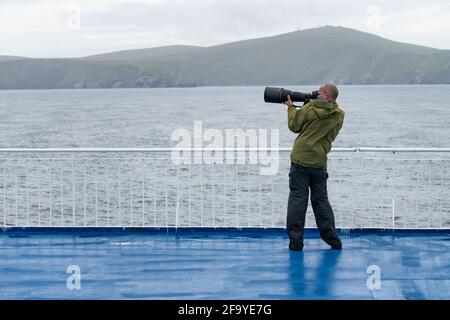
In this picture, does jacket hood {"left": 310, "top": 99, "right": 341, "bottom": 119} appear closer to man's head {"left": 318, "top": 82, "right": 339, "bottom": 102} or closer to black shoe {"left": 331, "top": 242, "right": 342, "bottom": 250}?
man's head {"left": 318, "top": 82, "right": 339, "bottom": 102}

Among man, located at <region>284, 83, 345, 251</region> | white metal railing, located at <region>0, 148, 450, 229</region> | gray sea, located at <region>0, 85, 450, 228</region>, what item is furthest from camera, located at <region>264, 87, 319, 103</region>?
white metal railing, located at <region>0, 148, 450, 229</region>

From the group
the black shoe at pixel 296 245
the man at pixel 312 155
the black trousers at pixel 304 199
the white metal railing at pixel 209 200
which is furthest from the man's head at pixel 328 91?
the white metal railing at pixel 209 200

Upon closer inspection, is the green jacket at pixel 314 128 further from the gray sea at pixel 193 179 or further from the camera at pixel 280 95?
the gray sea at pixel 193 179

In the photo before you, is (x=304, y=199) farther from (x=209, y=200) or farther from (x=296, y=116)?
(x=209, y=200)

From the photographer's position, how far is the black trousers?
27.4 ft

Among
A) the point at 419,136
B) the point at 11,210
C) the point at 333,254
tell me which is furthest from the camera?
the point at 419,136

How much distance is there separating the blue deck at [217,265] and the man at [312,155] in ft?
1.23

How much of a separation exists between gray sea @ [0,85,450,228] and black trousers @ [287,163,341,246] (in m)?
0.33

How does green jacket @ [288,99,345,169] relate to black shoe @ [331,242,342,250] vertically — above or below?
above

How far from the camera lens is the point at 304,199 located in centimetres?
838
